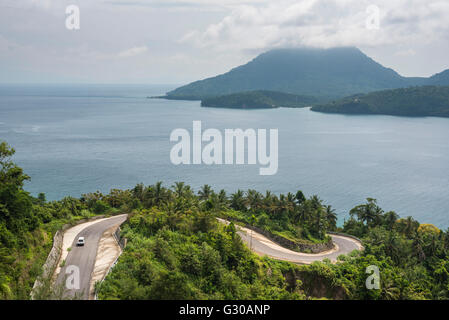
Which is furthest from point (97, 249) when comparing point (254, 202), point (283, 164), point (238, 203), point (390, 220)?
point (283, 164)

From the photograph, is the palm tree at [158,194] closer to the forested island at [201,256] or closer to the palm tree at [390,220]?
the forested island at [201,256]

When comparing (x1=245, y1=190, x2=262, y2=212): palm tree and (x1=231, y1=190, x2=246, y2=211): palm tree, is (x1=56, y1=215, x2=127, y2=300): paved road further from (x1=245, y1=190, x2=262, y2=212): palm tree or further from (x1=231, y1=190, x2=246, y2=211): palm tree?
(x1=245, y1=190, x2=262, y2=212): palm tree

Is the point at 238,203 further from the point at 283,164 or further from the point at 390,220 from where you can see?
the point at 283,164

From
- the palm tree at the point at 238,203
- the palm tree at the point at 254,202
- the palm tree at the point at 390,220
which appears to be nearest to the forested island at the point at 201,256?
the palm tree at the point at 254,202

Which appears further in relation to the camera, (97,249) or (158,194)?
(158,194)

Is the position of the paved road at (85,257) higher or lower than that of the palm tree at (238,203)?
higher

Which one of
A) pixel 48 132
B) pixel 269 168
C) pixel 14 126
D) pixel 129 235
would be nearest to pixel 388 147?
pixel 269 168

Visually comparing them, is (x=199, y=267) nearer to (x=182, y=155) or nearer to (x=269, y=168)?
(x=269, y=168)
